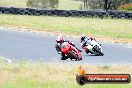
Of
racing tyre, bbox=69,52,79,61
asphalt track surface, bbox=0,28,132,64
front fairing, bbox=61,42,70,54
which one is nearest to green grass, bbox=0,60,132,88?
front fairing, bbox=61,42,70,54

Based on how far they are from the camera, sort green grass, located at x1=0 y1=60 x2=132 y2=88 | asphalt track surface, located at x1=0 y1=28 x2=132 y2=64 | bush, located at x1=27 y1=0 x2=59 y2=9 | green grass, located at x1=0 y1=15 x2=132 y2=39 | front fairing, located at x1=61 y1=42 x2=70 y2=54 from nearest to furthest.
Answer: green grass, located at x1=0 y1=60 x2=132 y2=88 → front fairing, located at x1=61 y1=42 x2=70 y2=54 → asphalt track surface, located at x1=0 y1=28 x2=132 y2=64 → green grass, located at x1=0 y1=15 x2=132 y2=39 → bush, located at x1=27 y1=0 x2=59 y2=9

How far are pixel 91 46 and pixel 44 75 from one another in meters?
6.67

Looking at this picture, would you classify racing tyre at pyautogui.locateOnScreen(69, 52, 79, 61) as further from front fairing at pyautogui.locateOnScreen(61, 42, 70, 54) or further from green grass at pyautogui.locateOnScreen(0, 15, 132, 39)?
green grass at pyautogui.locateOnScreen(0, 15, 132, 39)

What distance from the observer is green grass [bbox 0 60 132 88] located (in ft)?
39.2

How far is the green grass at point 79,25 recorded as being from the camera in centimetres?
3250

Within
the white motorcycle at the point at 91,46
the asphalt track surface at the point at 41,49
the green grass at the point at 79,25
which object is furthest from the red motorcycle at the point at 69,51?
the green grass at the point at 79,25

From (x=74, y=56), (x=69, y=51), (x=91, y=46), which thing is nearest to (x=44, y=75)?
(x=69, y=51)

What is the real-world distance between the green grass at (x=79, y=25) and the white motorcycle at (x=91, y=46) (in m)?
10.0

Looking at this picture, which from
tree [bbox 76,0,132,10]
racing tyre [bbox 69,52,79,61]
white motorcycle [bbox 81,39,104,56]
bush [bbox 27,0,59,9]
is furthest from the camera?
bush [bbox 27,0,59,9]

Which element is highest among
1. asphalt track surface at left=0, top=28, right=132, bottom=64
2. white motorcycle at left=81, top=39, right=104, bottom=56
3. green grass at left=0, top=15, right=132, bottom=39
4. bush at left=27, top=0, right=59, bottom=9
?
white motorcycle at left=81, top=39, right=104, bottom=56

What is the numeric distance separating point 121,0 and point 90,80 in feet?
238

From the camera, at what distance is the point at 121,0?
266 ft

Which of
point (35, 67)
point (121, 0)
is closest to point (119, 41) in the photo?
point (35, 67)

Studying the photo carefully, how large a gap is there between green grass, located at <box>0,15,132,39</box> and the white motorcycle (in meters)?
10.0
